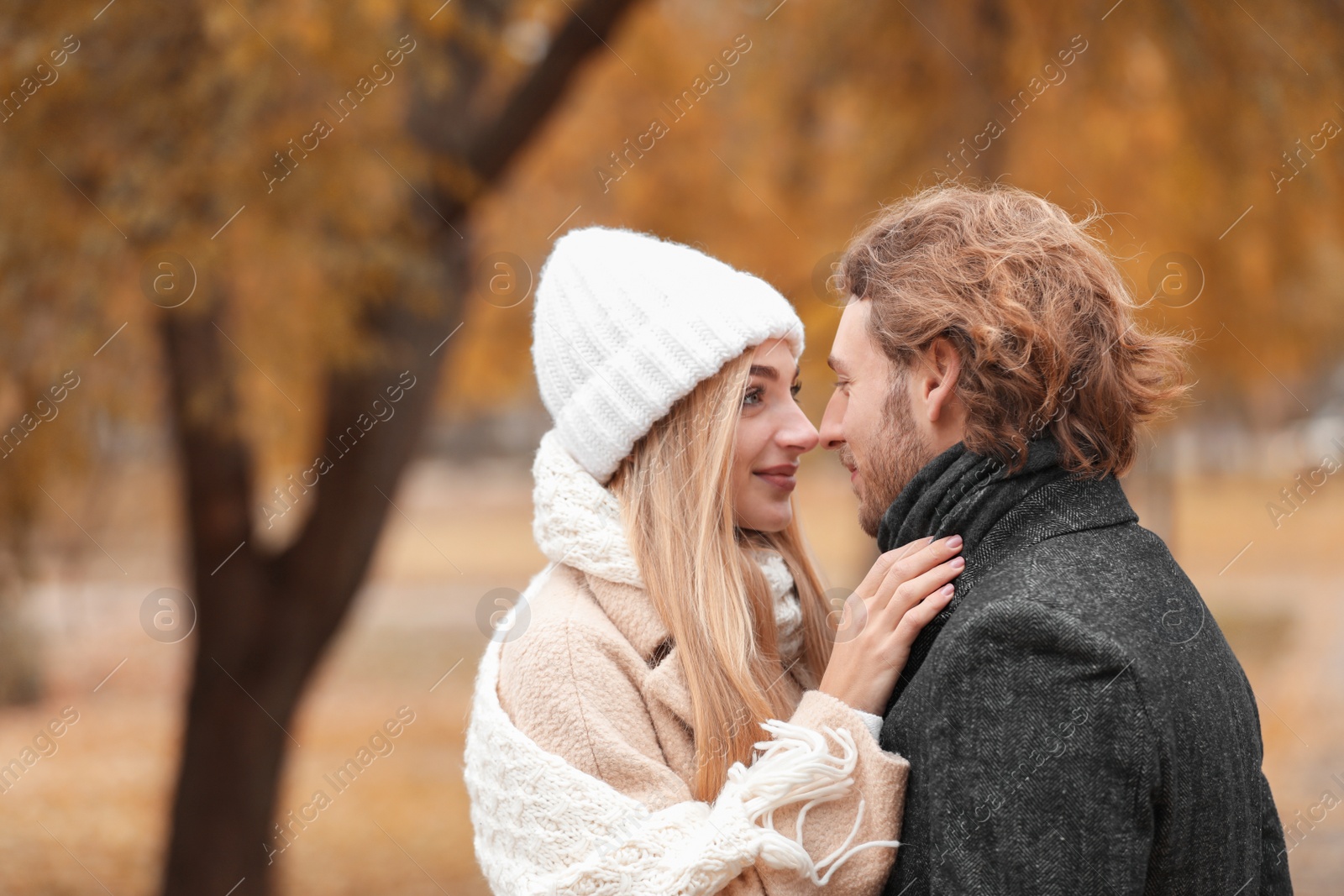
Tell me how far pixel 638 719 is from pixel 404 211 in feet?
10.2

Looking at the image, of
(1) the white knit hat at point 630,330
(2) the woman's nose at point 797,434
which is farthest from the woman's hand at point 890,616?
(1) the white knit hat at point 630,330

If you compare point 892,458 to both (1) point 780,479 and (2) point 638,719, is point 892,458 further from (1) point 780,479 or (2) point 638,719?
(2) point 638,719

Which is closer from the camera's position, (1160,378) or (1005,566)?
(1005,566)

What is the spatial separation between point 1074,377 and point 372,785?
981 cm

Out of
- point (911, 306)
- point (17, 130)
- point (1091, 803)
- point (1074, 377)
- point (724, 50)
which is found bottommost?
point (1091, 803)

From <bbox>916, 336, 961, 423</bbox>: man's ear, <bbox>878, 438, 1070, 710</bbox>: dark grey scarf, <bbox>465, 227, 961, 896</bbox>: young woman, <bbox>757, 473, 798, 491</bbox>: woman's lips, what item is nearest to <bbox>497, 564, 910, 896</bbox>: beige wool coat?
<bbox>465, 227, 961, 896</bbox>: young woman

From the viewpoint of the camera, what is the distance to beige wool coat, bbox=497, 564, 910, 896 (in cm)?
194

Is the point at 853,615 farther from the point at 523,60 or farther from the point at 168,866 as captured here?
the point at 168,866

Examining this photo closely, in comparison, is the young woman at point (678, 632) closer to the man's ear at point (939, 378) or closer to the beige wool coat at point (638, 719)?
the beige wool coat at point (638, 719)

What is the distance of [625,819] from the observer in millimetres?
1997

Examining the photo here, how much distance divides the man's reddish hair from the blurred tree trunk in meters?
3.49

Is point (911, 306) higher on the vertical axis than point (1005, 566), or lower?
higher

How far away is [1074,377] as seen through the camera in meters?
1.98

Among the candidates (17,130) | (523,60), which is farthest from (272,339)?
(523,60)
